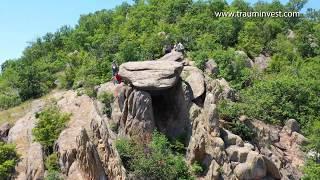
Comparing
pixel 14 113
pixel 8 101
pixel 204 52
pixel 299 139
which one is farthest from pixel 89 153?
pixel 204 52

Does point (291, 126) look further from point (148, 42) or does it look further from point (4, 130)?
point (4, 130)

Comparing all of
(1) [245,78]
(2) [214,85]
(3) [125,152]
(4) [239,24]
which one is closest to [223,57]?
(1) [245,78]

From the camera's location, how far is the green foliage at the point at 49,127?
28.5 meters

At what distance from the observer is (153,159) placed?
2759 centimetres

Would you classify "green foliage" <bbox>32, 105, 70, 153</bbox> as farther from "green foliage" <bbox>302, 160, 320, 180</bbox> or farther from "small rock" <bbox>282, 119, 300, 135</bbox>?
"small rock" <bbox>282, 119, 300, 135</bbox>

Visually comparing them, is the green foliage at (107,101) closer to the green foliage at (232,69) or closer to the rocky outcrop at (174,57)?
the rocky outcrop at (174,57)

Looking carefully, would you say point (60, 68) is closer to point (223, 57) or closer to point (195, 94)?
point (223, 57)

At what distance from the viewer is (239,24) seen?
5469 centimetres

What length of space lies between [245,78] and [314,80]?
551 cm

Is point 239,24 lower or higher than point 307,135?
higher

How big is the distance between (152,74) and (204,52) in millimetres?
12305

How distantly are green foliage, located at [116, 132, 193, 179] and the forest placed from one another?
5.16 metres

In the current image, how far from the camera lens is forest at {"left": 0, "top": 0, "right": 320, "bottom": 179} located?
37906mm

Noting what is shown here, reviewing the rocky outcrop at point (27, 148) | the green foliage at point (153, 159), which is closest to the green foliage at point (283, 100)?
the green foliage at point (153, 159)
